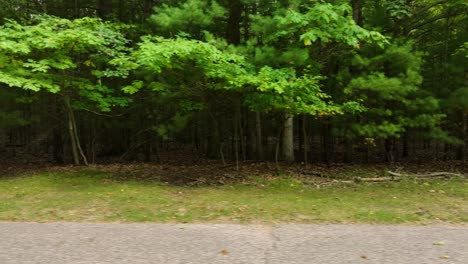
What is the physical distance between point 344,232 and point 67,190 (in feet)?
21.8

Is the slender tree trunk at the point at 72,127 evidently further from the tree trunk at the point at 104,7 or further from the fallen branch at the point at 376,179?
the fallen branch at the point at 376,179

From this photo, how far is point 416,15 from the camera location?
604 inches

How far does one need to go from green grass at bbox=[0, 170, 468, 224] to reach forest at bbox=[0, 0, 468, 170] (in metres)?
2.30

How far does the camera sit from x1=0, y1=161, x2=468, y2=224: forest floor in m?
7.27

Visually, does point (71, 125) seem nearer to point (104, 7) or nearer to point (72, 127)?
point (72, 127)

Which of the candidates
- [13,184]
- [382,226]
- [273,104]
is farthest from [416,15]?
[13,184]

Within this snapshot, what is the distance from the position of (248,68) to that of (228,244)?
19.9 ft

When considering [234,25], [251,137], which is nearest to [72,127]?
[234,25]

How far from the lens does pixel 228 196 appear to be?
9.39 meters

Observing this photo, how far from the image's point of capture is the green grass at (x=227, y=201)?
7230 millimetres

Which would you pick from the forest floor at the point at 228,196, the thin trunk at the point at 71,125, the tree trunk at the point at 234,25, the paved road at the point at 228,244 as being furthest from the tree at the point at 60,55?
the paved road at the point at 228,244

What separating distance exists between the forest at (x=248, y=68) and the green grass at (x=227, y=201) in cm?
230

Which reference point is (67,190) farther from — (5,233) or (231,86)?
(231,86)

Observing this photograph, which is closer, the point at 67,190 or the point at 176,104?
the point at 67,190
